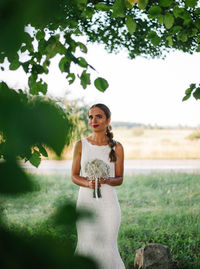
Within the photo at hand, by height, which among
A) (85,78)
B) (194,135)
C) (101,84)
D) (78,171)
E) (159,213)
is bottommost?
(159,213)

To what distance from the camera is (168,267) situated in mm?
3527

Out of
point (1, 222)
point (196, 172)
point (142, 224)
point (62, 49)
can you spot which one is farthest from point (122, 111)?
point (1, 222)

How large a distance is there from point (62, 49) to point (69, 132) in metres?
1.40

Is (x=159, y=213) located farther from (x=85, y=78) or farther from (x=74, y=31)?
(x=85, y=78)

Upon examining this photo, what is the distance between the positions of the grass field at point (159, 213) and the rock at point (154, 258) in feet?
1.02

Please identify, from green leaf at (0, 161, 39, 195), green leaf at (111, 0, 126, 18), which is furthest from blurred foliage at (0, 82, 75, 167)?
green leaf at (111, 0, 126, 18)

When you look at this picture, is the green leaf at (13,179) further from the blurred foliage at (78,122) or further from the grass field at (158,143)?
the grass field at (158,143)

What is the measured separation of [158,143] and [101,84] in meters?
8.33

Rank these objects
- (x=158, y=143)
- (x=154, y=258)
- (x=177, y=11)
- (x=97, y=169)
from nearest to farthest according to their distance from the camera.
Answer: (x=177, y=11), (x=97, y=169), (x=154, y=258), (x=158, y=143)

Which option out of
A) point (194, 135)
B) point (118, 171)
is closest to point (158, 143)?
point (194, 135)

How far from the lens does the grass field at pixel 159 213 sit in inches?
164

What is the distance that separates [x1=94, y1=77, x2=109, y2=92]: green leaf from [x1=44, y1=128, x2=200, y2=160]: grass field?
294 inches

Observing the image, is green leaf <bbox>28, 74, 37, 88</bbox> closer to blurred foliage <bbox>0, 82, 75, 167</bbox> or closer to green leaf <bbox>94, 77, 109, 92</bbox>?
green leaf <bbox>94, 77, 109, 92</bbox>

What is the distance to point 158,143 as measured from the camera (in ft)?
30.7
